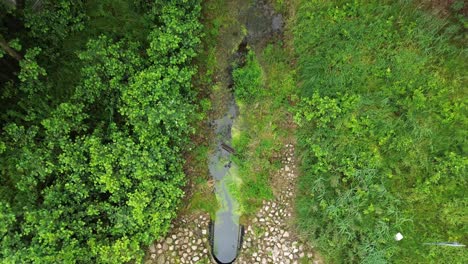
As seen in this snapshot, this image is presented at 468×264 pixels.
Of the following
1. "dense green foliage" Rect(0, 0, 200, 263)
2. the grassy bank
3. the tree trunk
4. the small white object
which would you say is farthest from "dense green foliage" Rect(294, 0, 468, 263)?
the tree trunk

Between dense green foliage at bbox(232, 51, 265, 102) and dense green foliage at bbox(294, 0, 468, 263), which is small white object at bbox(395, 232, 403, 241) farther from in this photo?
dense green foliage at bbox(232, 51, 265, 102)

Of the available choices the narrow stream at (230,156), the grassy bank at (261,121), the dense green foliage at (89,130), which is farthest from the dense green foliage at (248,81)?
the dense green foliage at (89,130)

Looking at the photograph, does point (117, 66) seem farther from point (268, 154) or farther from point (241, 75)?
point (268, 154)

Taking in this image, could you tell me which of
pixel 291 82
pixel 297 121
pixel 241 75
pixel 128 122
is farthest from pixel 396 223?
pixel 128 122

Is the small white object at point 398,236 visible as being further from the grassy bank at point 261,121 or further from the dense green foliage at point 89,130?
the dense green foliage at point 89,130

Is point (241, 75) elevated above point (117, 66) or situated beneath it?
situated beneath

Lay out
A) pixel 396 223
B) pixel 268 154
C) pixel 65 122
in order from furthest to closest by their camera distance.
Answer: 1. pixel 268 154
2. pixel 396 223
3. pixel 65 122
